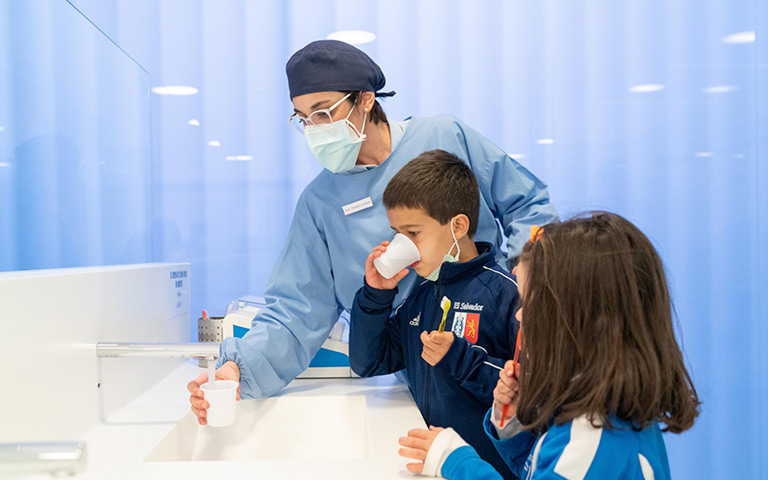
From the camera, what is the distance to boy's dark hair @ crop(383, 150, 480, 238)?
1.14m

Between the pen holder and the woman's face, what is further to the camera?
the pen holder

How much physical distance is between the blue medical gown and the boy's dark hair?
0.13 m

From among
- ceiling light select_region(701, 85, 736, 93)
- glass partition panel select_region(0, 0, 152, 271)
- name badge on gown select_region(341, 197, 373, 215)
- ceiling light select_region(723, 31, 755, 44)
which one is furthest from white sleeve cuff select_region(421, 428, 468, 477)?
ceiling light select_region(723, 31, 755, 44)

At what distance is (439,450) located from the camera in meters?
0.79

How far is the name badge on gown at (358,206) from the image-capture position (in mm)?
1307

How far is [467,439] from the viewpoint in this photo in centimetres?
104

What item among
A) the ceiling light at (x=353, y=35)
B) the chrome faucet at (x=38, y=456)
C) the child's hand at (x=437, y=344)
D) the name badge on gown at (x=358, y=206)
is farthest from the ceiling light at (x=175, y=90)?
the chrome faucet at (x=38, y=456)

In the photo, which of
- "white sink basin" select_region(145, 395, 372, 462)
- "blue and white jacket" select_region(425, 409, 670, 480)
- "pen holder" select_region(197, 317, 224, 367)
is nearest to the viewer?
"blue and white jacket" select_region(425, 409, 670, 480)

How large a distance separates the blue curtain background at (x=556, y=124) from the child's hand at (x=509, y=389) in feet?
3.77

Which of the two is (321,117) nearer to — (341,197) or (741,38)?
Answer: (341,197)

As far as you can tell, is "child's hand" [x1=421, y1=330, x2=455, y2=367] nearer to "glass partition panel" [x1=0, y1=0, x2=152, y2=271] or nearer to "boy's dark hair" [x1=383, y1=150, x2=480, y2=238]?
"boy's dark hair" [x1=383, y1=150, x2=480, y2=238]

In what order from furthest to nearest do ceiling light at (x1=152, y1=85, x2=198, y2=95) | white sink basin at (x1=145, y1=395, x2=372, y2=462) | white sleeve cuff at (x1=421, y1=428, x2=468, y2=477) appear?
ceiling light at (x1=152, y1=85, x2=198, y2=95)
white sink basin at (x1=145, y1=395, x2=372, y2=462)
white sleeve cuff at (x1=421, y1=428, x2=468, y2=477)

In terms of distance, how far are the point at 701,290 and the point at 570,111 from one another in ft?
2.53

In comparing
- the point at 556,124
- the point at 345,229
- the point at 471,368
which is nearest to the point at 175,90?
the point at 345,229
